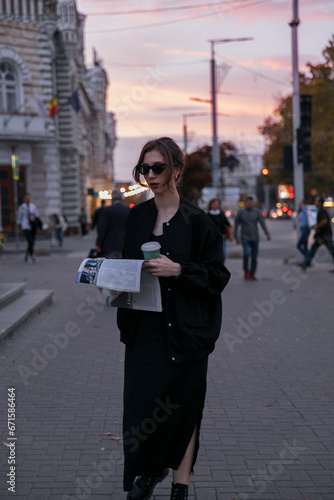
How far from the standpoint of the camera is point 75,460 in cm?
480

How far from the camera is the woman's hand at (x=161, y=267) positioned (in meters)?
3.53

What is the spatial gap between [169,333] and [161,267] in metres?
0.36

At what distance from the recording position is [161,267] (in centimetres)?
353

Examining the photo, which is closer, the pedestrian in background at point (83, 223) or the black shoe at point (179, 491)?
the black shoe at point (179, 491)

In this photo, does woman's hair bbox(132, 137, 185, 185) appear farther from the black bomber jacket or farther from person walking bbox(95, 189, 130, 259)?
person walking bbox(95, 189, 130, 259)

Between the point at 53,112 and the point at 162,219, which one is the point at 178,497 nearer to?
the point at 162,219

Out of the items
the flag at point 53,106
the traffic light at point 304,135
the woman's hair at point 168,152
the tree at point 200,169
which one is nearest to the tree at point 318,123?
the tree at point 200,169

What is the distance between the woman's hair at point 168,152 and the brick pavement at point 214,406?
1.93 meters

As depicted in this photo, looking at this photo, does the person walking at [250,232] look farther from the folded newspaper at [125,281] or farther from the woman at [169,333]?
the folded newspaper at [125,281]

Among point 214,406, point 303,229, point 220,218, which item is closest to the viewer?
point 214,406

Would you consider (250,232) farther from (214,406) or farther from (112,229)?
(214,406)

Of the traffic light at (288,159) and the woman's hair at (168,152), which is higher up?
the traffic light at (288,159)

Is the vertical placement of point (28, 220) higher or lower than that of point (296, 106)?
lower

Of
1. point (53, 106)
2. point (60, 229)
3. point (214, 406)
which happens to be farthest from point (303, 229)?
point (53, 106)
